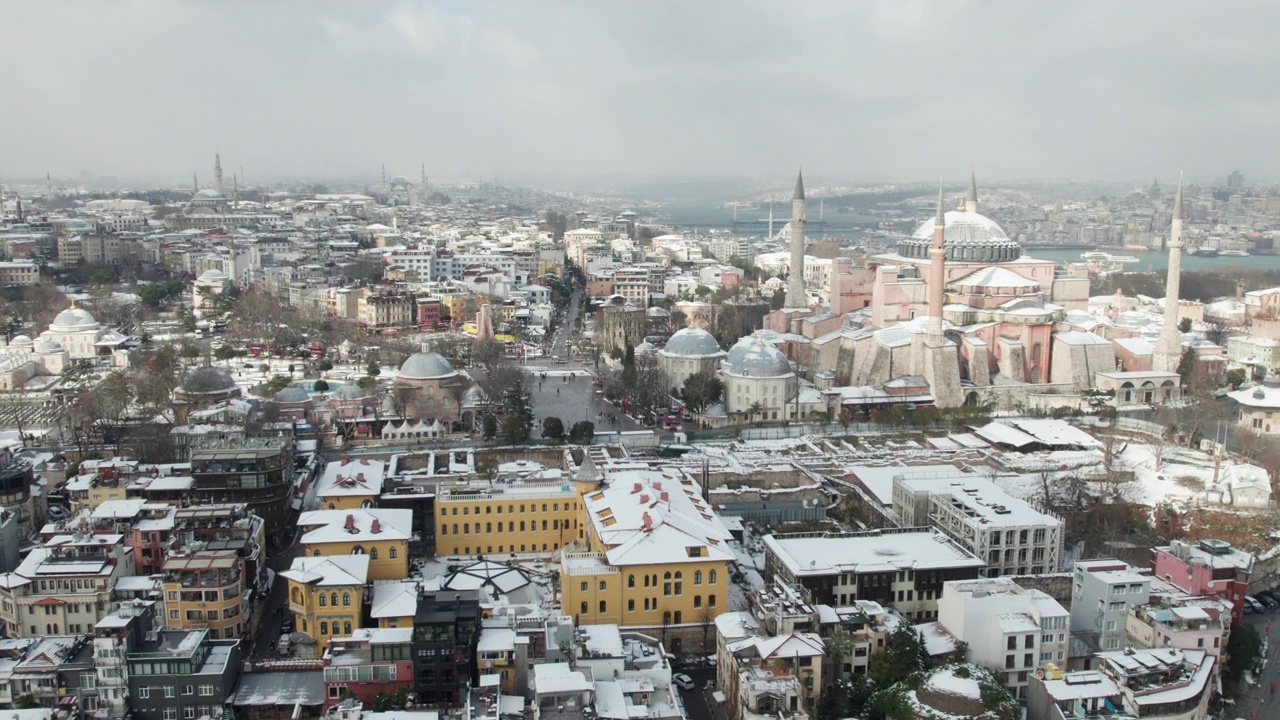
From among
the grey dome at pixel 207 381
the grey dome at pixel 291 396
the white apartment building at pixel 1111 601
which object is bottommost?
the white apartment building at pixel 1111 601

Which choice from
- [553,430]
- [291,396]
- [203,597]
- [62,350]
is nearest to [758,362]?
[553,430]

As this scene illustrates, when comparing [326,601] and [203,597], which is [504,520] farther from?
[203,597]

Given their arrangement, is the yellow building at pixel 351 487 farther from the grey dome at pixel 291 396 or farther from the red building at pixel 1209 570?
the red building at pixel 1209 570

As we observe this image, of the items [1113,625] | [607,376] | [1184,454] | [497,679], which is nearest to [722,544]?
[497,679]

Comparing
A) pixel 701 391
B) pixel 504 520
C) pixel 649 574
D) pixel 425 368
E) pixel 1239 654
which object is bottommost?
pixel 1239 654

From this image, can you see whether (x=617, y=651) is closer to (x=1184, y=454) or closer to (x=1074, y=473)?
(x=1074, y=473)

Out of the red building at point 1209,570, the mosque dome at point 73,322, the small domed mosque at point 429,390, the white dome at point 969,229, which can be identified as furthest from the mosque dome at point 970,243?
the mosque dome at point 73,322

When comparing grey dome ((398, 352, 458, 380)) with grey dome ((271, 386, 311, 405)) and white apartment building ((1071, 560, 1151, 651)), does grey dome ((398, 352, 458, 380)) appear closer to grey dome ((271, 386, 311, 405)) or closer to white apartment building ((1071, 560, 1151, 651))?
grey dome ((271, 386, 311, 405))
